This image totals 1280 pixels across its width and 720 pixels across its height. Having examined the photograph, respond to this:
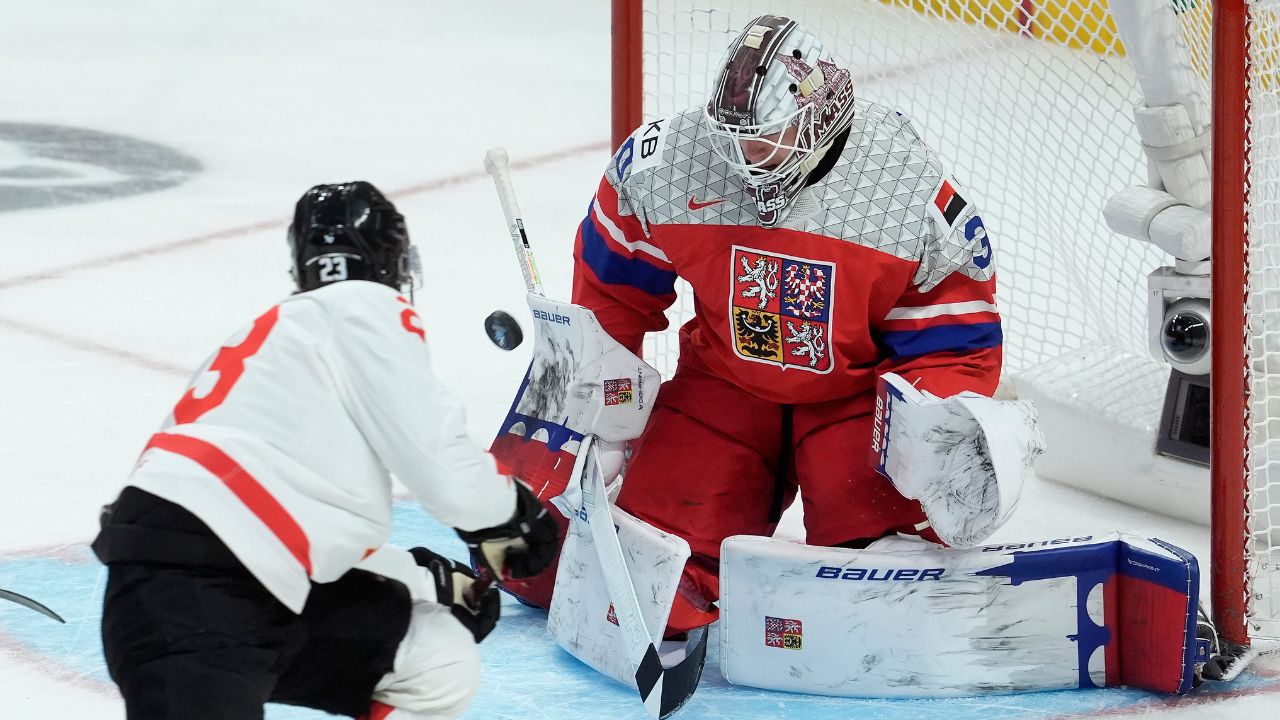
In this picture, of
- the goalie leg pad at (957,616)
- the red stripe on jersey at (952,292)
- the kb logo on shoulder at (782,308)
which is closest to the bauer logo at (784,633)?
the goalie leg pad at (957,616)

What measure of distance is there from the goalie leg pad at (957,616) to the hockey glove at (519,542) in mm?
532

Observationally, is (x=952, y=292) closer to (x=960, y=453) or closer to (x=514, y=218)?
(x=960, y=453)

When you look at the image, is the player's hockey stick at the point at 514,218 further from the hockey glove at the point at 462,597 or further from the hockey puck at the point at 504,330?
the hockey glove at the point at 462,597

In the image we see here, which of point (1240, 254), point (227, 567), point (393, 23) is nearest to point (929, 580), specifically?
point (1240, 254)

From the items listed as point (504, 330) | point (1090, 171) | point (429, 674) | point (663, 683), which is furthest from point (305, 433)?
point (1090, 171)

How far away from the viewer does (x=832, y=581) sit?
243 centimetres

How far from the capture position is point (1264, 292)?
2.53 m

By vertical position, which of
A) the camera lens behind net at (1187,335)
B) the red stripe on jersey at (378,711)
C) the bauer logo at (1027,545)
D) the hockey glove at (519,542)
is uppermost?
the camera lens behind net at (1187,335)

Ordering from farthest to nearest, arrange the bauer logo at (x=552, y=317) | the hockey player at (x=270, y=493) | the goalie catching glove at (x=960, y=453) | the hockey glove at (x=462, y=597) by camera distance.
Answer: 1. the bauer logo at (x=552, y=317)
2. the goalie catching glove at (x=960, y=453)
3. the hockey glove at (x=462, y=597)
4. the hockey player at (x=270, y=493)

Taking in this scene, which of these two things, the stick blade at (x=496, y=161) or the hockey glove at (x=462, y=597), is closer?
the hockey glove at (x=462, y=597)

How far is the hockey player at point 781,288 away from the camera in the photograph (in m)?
2.40

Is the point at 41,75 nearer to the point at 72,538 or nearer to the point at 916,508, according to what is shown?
the point at 72,538

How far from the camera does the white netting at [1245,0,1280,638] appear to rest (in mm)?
2412

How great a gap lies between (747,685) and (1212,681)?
71cm
